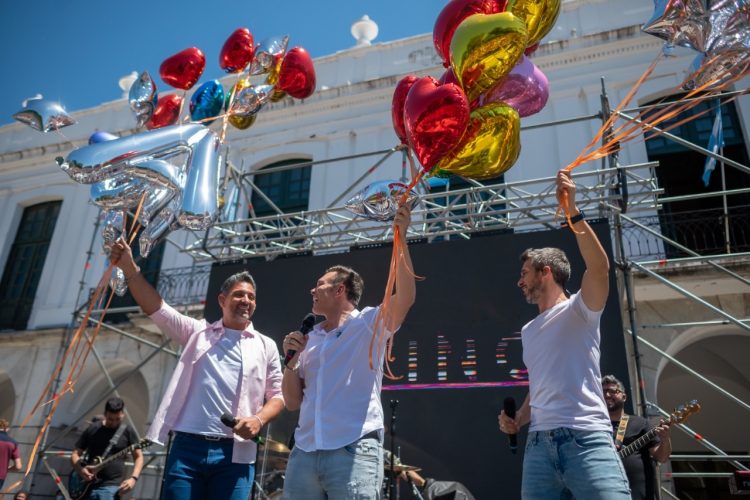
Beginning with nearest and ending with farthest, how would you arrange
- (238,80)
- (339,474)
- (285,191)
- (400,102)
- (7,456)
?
1. (339,474)
2. (400,102)
3. (238,80)
4. (7,456)
5. (285,191)

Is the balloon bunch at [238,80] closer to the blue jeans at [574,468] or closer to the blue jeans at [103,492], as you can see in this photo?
the blue jeans at [103,492]

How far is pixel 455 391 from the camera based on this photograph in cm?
587

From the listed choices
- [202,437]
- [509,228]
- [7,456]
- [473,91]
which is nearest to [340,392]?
[202,437]

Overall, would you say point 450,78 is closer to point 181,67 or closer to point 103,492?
point 181,67

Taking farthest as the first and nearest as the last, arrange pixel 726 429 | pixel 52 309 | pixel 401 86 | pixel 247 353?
pixel 52 309
pixel 726 429
pixel 401 86
pixel 247 353

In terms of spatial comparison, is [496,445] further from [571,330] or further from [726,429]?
[726,429]

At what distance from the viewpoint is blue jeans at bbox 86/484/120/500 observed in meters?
5.20

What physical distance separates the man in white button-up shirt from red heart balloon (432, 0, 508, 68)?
4.50 ft

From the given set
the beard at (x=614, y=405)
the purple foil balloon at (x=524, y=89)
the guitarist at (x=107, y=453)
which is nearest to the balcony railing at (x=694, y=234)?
the beard at (x=614, y=405)

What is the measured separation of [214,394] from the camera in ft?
9.34

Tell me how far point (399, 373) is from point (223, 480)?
12.1 ft

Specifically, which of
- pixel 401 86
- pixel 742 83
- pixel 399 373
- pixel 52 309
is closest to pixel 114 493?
pixel 399 373

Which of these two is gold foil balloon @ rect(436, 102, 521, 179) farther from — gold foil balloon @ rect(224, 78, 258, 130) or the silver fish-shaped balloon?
gold foil balloon @ rect(224, 78, 258, 130)

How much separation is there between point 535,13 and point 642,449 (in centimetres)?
292
